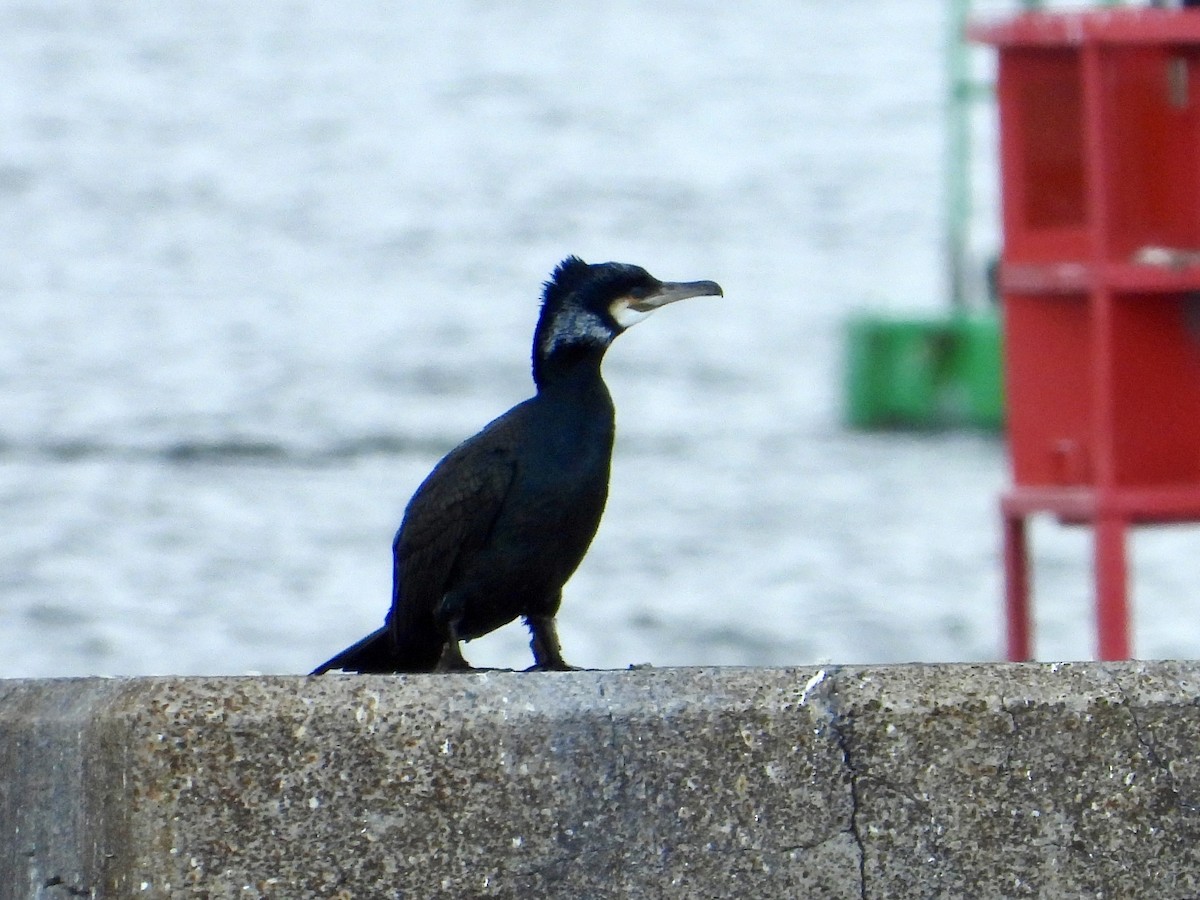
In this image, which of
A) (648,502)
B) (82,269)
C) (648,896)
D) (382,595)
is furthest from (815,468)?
(648,896)

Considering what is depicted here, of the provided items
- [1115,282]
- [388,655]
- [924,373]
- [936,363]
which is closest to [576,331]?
[388,655]

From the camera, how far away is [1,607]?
11.5 meters

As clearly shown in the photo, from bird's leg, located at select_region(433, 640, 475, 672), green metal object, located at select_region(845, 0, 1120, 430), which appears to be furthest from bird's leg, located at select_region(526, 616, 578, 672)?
green metal object, located at select_region(845, 0, 1120, 430)

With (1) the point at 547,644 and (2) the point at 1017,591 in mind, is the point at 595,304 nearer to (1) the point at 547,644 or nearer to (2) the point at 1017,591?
(1) the point at 547,644

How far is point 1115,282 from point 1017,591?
1044 millimetres

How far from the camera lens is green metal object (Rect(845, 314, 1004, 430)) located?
16047 millimetres

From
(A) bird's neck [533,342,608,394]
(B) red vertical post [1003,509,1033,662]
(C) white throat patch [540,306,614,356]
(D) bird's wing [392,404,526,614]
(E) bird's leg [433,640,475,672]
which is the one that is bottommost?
(B) red vertical post [1003,509,1033,662]

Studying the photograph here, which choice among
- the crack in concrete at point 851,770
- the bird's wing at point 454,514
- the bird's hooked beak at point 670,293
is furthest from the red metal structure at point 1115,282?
the crack in concrete at point 851,770

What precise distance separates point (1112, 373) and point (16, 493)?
927 centimetres

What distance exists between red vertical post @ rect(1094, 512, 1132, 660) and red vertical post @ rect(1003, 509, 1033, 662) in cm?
41

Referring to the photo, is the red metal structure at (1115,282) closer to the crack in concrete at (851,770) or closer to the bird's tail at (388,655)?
the bird's tail at (388,655)

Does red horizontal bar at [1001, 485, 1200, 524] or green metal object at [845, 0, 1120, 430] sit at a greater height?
green metal object at [845, 0, 1120, 430]

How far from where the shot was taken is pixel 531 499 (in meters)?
3.96

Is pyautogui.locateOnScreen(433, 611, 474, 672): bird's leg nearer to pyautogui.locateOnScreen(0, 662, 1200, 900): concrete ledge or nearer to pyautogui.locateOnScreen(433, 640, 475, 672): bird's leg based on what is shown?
pyautogui.locateOnScreen(433, 640, 475, 672): bird's leg
